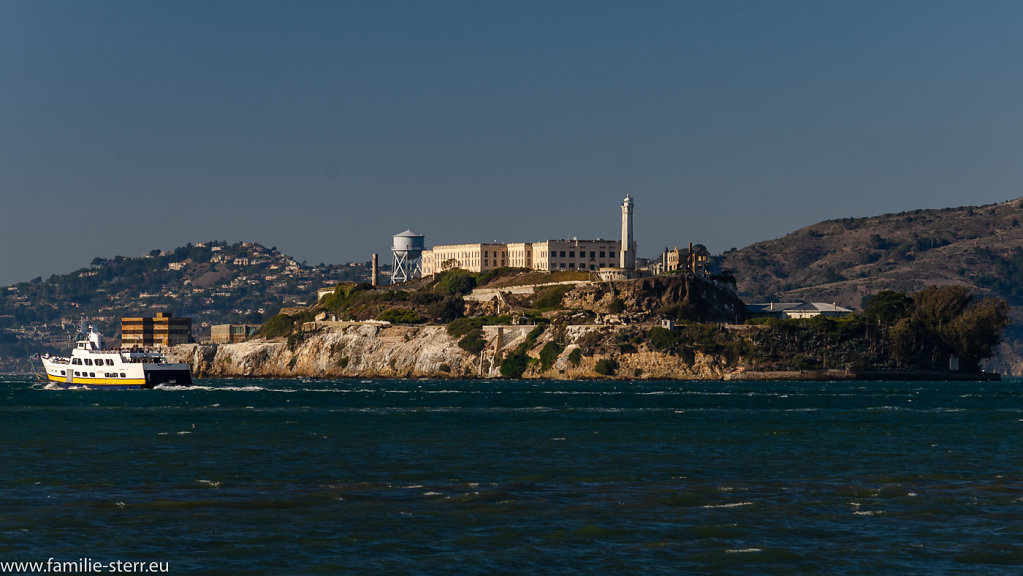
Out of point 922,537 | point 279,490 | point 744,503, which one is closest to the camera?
point 922,537

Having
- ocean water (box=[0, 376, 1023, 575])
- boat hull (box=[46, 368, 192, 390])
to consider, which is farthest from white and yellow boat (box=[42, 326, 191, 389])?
ocean water (box=[0, 376, 1023, 575])

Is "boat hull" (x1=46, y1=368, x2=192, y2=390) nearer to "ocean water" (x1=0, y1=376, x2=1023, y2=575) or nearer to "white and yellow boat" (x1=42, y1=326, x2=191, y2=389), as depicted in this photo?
"white and yellow boat" (x1=42, y1=326, x2=191, y2=389)

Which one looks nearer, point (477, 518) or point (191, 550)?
point (191, 550)

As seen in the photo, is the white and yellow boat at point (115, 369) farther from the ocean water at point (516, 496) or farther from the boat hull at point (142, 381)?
the ocean water at point (516, 496)

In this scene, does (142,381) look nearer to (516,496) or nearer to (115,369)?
(115,369)

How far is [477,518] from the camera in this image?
143 feet

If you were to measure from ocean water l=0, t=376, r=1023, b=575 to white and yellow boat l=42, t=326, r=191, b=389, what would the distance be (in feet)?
208

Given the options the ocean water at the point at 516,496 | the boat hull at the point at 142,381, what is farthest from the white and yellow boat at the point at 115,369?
the ocean water at the point at 516,496

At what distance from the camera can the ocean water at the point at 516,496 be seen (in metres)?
37.2

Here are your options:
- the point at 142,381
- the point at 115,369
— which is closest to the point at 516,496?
the point at 142,381

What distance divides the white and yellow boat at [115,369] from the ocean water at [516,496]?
6338cm

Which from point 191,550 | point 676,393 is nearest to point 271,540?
point 191,550

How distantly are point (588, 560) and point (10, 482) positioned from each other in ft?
90.0

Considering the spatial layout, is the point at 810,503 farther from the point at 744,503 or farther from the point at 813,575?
the point at 813,575
